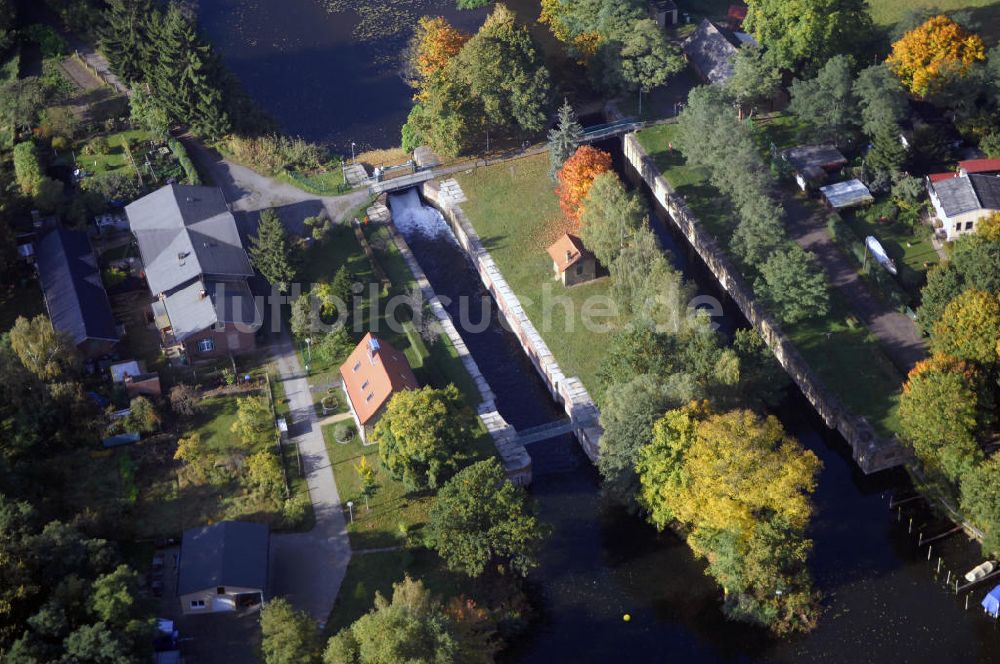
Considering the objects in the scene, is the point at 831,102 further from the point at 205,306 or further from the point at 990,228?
the point at 205,306

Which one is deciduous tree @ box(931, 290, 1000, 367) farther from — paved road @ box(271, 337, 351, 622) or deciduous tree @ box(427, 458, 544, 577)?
paved road @ box(271, 337, 351, 622)

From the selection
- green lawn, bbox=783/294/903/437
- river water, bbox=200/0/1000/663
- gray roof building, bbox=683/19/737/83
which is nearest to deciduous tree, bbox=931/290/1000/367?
green lawn, bbox=783/294/903/437

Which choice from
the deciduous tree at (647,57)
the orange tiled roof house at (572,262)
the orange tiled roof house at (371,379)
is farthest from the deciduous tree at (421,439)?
the deciduous tree at (647,57)

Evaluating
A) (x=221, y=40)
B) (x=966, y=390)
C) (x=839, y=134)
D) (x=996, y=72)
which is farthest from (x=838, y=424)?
(x=221, y=40)

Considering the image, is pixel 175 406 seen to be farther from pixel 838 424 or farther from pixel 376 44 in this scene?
pixel 376 44

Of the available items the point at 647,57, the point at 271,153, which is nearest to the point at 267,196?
the point at 271,153

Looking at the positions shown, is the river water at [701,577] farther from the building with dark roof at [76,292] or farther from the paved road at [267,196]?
the building with dark roof at [76,292]
